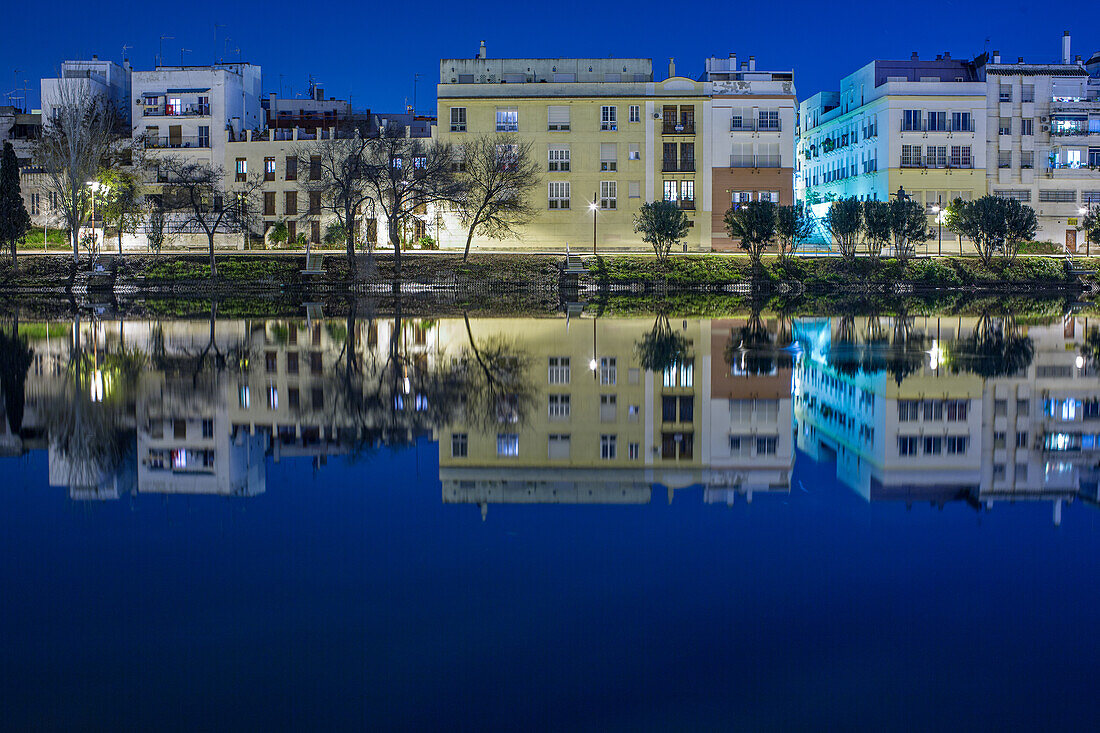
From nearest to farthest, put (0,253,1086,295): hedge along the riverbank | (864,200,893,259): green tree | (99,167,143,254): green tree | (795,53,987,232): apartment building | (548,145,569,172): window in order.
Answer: (0,253,1086,295): hedge along the riverbank → (864,200,893,259): green tree → (99,167,143,254): green tree → (548,145,569,172): window → (795,53,987,232): apartment building

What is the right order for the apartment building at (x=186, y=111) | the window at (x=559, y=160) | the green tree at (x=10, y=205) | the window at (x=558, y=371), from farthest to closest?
1. the apartment building at (x=186, y=111)
2. the window at (x=559, y=160)
3. the green tree at (x=10, y=205)
4. the window at (x=558, y=371)

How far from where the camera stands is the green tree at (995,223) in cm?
5841

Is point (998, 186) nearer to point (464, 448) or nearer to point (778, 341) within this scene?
point (778, 341)

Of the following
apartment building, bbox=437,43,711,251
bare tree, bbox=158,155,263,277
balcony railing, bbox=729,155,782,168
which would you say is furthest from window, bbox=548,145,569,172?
bare tree, bbox=158,155,263,277

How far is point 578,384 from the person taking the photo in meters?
17.0

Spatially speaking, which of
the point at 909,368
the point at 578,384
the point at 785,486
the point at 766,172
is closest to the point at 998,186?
the point at 766,172

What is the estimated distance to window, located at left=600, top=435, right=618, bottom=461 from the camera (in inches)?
439

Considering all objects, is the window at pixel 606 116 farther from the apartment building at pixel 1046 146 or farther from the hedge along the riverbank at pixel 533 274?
the apartment building at pixel 1046 146

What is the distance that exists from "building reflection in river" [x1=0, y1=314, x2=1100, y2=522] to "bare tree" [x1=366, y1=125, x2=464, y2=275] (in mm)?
31427

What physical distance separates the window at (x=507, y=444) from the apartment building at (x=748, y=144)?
191 ft

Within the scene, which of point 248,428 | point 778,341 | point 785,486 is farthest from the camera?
point 778,341

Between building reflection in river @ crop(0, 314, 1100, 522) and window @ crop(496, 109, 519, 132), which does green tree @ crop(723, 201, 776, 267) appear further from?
building reflection in river @ crop(0, 314, 1100, 522)

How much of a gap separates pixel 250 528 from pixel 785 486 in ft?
15.9

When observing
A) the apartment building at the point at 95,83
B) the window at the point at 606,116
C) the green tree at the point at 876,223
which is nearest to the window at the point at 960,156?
the green tree at the point at 876,223
